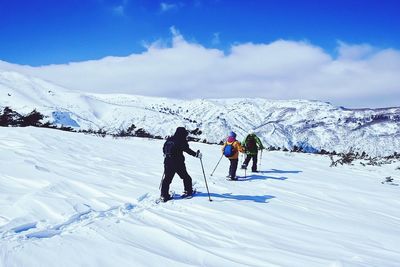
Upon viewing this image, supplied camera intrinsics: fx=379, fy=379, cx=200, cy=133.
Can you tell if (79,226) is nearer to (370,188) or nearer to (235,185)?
(235,185)

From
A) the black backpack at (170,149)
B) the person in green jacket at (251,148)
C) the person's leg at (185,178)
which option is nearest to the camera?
the black backpack at (170,149)

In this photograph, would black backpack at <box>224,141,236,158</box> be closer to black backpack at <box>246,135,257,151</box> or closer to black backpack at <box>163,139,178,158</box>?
black backpack at <box>246,135,257,151</box>

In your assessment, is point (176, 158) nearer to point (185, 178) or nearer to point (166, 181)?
point (185, 178)

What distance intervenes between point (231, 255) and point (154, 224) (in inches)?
Result: 71.3

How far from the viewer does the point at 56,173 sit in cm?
1005

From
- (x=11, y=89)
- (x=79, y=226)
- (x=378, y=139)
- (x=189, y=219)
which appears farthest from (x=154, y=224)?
(x=378, y=139)

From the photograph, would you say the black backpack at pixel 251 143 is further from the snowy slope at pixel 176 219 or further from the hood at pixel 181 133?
the hood at pixel 181 133

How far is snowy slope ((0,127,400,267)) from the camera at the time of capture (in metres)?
5.15

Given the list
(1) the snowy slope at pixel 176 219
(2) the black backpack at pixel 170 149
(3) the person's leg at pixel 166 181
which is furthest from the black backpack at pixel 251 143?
(3) the person's leg at pixel 166 181

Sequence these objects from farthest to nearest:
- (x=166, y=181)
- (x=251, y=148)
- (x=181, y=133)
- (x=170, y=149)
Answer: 1. (x=251, y=148)
2. (x=181, y=133)
3. (x=170, y=149)
4. (x=166, y=181)

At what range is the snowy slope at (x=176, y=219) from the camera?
5.15 meters

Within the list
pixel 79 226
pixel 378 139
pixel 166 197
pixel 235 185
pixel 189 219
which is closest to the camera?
pixel 79 226

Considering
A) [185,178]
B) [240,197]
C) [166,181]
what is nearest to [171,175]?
[166,181]

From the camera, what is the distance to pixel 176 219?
277 inches
